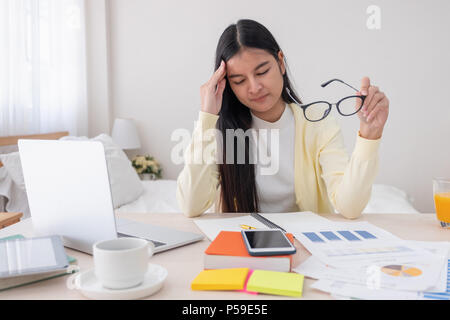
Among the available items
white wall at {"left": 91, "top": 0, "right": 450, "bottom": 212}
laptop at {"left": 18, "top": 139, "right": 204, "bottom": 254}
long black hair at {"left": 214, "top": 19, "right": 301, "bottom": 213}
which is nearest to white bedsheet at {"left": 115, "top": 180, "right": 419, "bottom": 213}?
white wall at {"left": 91, "top": 0, "right": 450, "bottom": 212}

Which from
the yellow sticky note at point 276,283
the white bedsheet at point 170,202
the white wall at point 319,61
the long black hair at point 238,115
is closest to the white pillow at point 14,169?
the white bedsheet at point 170,202

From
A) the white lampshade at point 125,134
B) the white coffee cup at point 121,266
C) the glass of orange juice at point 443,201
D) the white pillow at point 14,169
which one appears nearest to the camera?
the white coffee cup at point 121,266

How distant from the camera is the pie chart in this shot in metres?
0.63

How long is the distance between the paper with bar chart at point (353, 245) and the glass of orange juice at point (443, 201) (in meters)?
0.17

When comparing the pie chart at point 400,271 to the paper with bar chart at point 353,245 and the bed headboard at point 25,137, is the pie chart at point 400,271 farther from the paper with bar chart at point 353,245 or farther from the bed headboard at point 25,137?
the bed headboard at point 25,137

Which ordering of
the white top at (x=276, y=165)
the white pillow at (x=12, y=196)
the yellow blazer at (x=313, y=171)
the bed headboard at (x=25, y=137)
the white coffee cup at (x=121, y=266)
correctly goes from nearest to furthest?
the white coffee cup at (x=121, y=266) < the yellow blazer at (x=313, y=171) < the white top at (x=276, y=165) < the white pillow at (x=12, y=196) < the bed headboard at (x=25, y=137)

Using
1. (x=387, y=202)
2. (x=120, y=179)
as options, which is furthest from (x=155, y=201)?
(x=387, y=202)

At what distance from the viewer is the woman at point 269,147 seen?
120 centimetres

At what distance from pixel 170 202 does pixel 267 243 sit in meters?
1.57

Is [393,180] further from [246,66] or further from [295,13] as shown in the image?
[246,66]

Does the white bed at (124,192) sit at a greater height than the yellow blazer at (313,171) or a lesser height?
lesser

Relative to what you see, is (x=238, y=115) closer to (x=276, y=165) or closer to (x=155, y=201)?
(x=276, y=165)

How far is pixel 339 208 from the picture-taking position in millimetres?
1099

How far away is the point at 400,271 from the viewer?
646 mm
